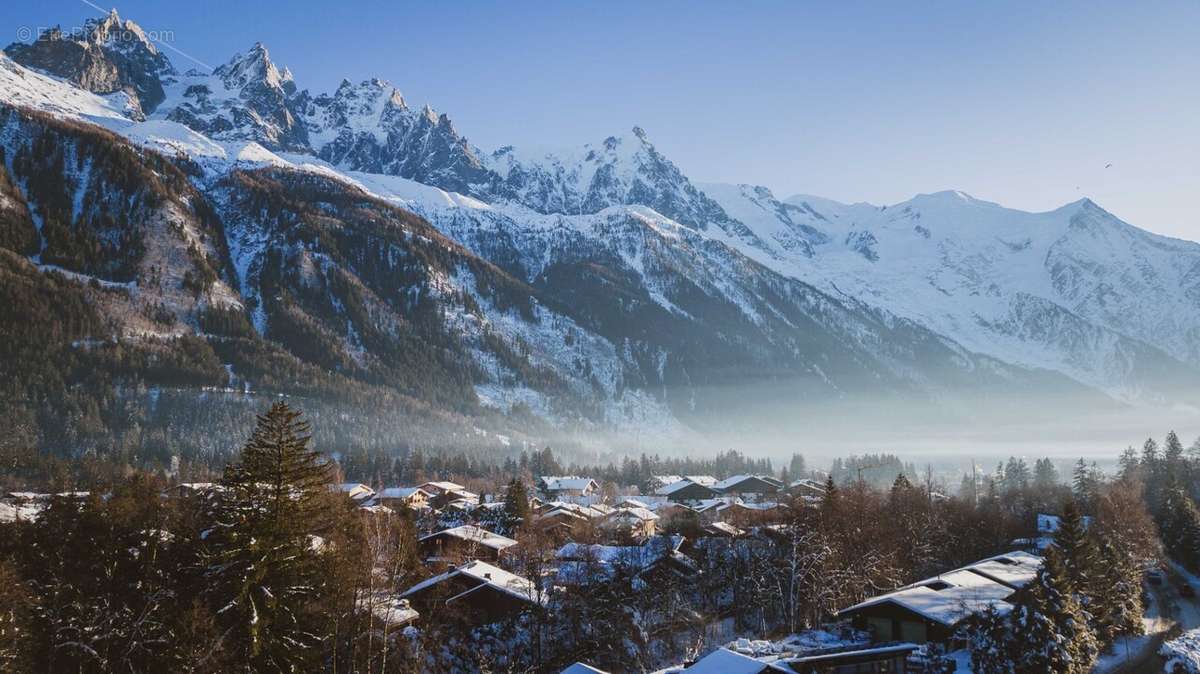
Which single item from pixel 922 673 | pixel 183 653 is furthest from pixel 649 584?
pixel 183 653

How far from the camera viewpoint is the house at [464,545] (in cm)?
7569

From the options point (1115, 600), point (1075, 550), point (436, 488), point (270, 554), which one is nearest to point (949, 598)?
point (1075, 550)

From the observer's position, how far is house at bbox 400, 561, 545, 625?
194ft

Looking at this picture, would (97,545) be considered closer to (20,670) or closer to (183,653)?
(20,670)

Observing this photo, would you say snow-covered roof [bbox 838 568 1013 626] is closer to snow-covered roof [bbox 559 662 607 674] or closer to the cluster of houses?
the cluster of houses

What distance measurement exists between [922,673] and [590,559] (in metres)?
29.4

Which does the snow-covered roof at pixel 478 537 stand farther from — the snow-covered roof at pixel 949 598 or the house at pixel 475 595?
the snow-covered roof at pixel 949 598

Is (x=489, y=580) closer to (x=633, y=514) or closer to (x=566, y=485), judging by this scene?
(x=633, y=514)

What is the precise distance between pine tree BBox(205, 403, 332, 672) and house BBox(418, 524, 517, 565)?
41040 millimetres

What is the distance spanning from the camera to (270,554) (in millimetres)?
32688

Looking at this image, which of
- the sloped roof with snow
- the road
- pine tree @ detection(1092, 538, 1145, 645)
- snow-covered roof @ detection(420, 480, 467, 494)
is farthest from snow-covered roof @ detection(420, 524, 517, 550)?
snow-covered roof @ detection(420, 480, 467, 494)

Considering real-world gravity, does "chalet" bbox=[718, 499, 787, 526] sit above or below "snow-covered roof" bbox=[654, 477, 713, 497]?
above

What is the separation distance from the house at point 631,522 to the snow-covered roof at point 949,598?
40.9 meters

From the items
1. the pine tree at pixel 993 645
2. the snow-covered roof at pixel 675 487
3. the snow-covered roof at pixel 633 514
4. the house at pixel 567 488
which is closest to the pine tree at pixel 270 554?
the pine tree at pixel 993 645
